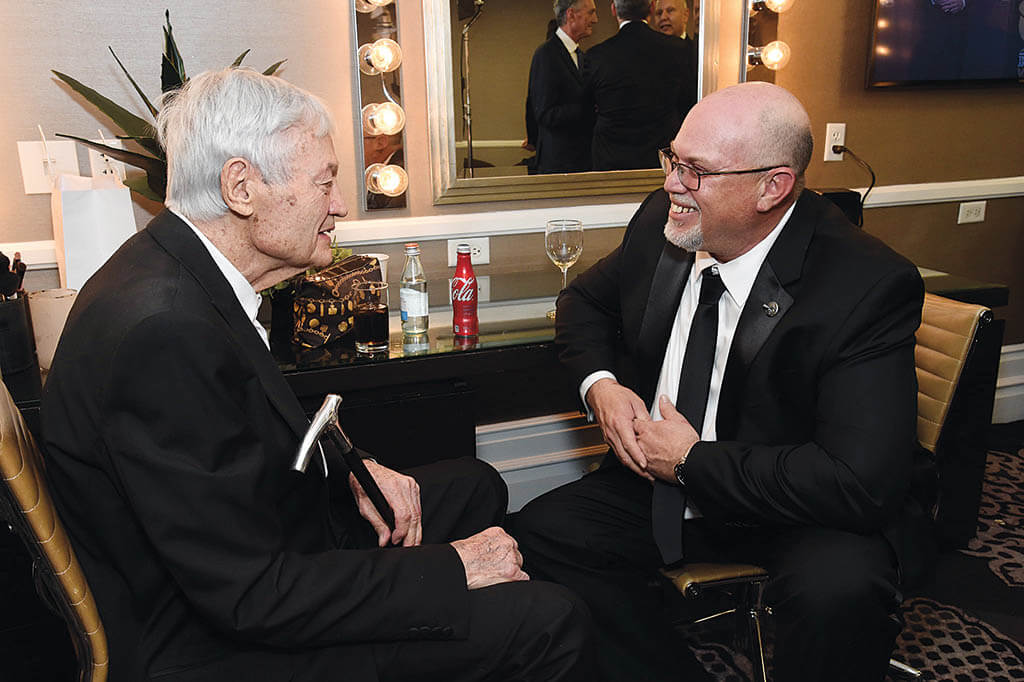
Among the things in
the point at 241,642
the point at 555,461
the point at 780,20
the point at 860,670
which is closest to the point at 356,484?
the point at 241,642

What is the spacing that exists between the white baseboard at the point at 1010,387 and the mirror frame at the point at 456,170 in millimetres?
1878

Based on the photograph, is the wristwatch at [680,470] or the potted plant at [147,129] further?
the potted plant at [147,129]

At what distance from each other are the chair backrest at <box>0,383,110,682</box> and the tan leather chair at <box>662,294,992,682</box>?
39.3 inches

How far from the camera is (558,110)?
2615mm

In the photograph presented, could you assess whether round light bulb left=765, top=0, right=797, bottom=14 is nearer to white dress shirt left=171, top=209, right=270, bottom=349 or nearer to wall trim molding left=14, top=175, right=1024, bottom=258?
wall trim molding left=14, top=175, right=1024, bottom=258

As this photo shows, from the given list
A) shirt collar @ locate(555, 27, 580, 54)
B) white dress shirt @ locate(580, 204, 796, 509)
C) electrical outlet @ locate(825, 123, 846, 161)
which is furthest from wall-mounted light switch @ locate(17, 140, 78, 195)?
electrical outlet @ locate(825, 123, 846, 161)

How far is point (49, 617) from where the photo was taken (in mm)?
1798

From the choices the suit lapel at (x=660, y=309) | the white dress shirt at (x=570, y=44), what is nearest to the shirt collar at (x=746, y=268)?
the suit lapel at (x=660, y=309)

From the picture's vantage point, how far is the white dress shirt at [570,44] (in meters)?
2.57

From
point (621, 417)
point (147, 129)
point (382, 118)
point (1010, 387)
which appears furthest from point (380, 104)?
point (1010, 387)

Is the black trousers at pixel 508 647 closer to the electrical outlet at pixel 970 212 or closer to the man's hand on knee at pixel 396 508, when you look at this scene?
the man's hand on knee at pixel 396 508

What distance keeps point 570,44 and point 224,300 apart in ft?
5.68

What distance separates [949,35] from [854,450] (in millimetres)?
2301

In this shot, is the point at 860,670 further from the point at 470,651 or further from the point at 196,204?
the point at 196,204
